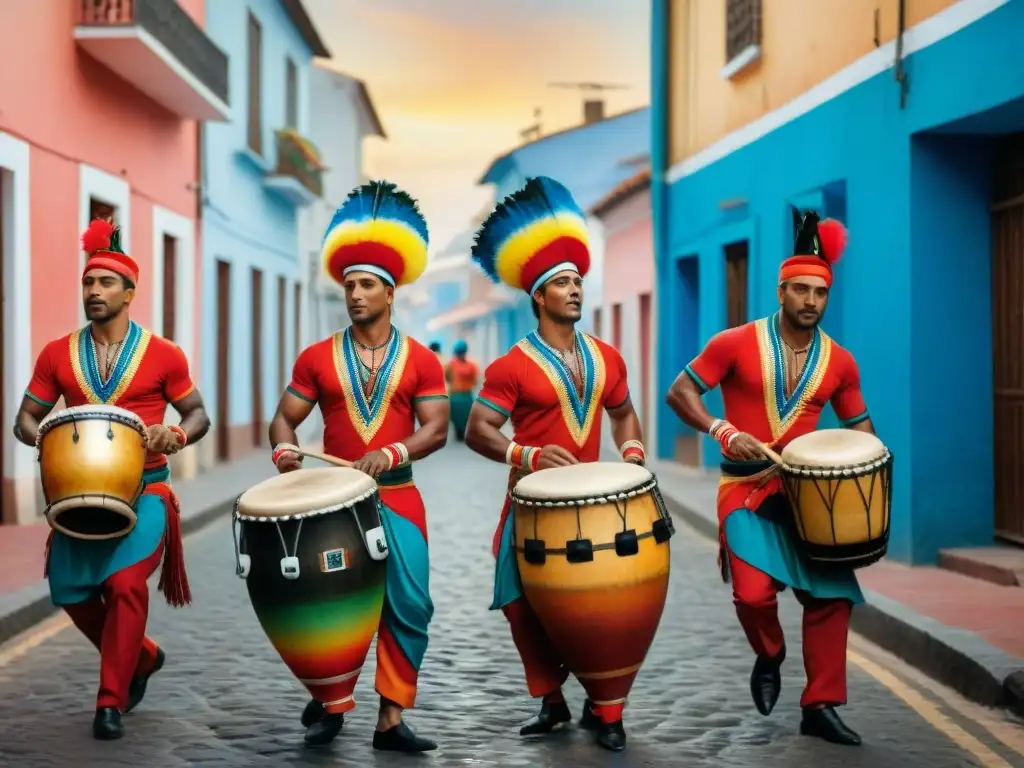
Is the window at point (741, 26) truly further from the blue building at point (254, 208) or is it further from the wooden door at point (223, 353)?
the wooden door at point (223, 353)

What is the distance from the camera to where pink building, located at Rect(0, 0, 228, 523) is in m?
13.2

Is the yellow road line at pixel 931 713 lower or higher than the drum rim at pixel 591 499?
lower

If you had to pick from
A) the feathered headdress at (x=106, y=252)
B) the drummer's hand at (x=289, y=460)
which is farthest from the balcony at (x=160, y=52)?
the drummer's hand at (x=289, y=460)

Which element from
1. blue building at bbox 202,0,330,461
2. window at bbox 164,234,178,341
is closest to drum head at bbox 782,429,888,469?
window at bbox 164,234,178,341

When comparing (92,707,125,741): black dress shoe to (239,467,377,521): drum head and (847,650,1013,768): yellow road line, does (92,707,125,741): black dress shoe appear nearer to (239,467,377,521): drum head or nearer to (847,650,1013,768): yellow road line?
(239,467,377,521): drum head

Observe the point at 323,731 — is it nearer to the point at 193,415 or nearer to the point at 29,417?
the point at 193,415

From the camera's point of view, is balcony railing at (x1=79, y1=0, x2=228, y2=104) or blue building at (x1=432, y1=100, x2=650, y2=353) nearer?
balcony railing at (x1=79, y1=0, x2=228, y2=104)

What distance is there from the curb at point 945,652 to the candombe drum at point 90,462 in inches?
132

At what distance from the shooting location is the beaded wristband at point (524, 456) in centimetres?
578

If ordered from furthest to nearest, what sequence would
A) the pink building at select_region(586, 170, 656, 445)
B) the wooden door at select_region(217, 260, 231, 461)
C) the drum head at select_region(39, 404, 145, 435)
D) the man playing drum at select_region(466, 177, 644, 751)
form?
1. the pink building at select_region(586, 170, 656, 445)
2. the wooden door at select_region(217, 260, 231, 461)
3. the man playing drum at select_region(466, 177, 644, 751)
4. the drum head at select_region(39, 404, 145, 435)

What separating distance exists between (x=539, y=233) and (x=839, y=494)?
4.52 feet

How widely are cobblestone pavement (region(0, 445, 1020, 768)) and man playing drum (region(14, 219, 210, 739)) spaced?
29cm

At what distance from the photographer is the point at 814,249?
622 cm

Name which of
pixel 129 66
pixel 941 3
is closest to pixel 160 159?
pixel 129 66
